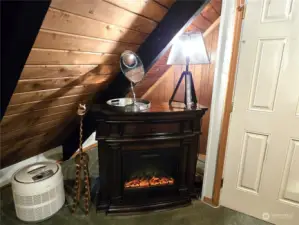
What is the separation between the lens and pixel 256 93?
1.40 meters

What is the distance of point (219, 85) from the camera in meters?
1.51

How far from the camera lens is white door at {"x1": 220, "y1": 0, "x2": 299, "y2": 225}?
4.17 feet

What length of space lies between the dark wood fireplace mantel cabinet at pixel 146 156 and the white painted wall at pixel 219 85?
12 cm

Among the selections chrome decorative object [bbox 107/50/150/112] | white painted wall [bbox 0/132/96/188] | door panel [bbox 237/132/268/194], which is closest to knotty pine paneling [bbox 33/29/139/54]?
chrome decorative object [bbox 107/50/150/112]

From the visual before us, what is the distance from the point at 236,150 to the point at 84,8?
4.97ft

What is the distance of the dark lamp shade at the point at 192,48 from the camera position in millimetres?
1543

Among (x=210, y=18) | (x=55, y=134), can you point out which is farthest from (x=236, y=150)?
(x=55, y=134)

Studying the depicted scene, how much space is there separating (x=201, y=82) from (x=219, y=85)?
91 centimetres

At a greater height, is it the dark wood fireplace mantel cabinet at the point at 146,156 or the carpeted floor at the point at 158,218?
the dark wood fireplace mantel cabinet at the point at 146,156

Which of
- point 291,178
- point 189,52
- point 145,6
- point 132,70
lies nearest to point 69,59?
point 132,70

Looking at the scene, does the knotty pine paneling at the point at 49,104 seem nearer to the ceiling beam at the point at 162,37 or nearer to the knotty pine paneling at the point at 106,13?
the ceiling beam at the point at 162,37

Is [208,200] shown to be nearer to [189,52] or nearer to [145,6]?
[189,52]

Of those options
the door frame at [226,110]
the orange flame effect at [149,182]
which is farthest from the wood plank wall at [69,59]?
the orange flame effect at [149,182]

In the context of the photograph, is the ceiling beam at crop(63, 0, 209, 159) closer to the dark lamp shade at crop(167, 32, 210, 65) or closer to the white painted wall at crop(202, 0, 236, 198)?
the dark lamp shade at crop(167, 32, 210, 65)
